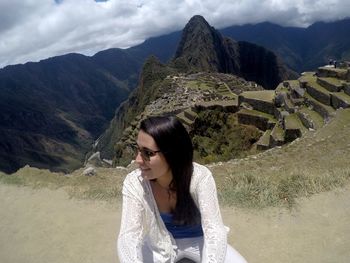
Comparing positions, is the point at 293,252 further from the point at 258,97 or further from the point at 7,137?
the point at 7,137

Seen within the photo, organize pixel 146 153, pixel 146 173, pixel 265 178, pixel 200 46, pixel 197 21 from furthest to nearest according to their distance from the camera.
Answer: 1. pixel 197 21
2. pixel 200 46
3. pixel 265 178
4. pixel 146 173
5. pixel 146 153

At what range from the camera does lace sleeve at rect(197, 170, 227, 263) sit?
3361 millimetres

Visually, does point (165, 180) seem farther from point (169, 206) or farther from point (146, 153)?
point (146, 153)

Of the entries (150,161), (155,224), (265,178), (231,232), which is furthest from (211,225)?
(265,178)

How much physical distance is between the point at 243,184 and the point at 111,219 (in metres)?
2.67

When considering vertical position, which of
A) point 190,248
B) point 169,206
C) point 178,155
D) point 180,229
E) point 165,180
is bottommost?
point 190,248

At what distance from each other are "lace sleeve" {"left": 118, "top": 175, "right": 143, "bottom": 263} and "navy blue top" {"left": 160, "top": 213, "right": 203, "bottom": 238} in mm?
343

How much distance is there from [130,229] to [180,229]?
1.89 ft

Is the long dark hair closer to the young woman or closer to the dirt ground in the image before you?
the young woman

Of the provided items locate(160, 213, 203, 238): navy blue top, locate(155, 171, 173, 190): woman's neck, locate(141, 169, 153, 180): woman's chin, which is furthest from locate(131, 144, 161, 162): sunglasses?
locate(160, 213, 203, 238): navy blue top

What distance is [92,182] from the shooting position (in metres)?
10.6

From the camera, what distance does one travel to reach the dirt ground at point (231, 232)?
5793 mm

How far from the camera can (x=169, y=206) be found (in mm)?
3797

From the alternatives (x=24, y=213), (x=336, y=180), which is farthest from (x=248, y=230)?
(x=24, y=213)
